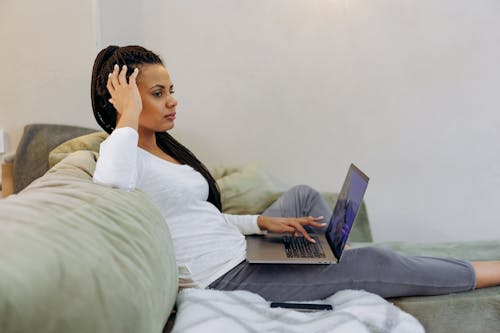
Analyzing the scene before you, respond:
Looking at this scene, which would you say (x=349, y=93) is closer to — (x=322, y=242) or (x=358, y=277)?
(x=322, y=242)

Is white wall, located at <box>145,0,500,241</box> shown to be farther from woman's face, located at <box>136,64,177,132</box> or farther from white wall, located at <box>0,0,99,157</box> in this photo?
woman's face, located at <box>136,64,177,132</box>

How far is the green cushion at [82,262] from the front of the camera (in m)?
0.52

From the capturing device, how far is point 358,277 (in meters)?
1.12

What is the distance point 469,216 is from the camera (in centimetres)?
208

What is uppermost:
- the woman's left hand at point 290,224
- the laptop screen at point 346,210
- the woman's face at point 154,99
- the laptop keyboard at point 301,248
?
the woman's face at point 154,99

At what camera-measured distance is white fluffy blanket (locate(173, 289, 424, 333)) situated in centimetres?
87

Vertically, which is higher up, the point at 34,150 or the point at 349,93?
the point at 349,93

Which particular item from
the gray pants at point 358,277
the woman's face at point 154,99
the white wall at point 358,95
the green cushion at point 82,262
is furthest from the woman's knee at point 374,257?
the white wall at point 358,95

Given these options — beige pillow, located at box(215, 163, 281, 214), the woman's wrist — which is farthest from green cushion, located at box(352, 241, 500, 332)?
beige pillow, located at box(215, 163, 281, 214)

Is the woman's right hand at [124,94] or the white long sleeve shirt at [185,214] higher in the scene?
the woman's right hand at [124,94]

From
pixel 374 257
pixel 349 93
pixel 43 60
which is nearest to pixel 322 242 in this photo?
pixel 374 257

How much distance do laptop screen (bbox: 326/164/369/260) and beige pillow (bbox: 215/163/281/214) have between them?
39 cm

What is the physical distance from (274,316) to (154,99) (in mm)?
628

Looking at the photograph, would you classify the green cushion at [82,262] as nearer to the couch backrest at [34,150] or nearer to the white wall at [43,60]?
the couch backrest at [34,150]
